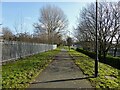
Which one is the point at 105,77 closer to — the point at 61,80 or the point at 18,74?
the point at 61,80

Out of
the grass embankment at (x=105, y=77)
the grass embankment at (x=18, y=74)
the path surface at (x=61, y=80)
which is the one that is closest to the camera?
the path surface at (x=61, y=80)

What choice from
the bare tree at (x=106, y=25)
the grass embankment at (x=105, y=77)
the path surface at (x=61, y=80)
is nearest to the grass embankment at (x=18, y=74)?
the path surface at (x=61, y=80)

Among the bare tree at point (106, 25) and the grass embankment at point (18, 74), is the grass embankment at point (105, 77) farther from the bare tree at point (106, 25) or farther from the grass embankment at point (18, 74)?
the bare tree at point (106, 25)

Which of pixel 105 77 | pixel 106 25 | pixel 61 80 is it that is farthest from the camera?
pixel 106 25

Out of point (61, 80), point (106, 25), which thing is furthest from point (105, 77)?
point (106, 25)

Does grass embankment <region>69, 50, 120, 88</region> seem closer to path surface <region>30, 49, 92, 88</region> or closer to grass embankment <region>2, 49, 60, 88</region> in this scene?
path surface <region>30, 49, 92, 88</region>

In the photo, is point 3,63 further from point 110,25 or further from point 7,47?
point 110,25

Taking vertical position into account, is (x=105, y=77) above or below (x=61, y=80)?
below

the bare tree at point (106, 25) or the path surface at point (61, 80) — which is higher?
the bare tree at point (106, 25)

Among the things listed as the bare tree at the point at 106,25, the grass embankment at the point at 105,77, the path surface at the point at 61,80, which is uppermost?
the bare tree at the point at 106,25

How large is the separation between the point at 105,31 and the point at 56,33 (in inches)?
1756

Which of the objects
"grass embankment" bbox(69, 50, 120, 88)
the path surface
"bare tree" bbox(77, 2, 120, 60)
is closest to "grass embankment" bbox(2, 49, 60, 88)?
the path surface

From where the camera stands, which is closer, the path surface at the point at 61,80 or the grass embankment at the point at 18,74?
the path surface at the point at 61,80

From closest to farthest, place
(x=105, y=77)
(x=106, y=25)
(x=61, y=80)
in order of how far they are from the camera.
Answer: (x=61, y=80)
(x=105, y=77)
(x=106, y=25)
